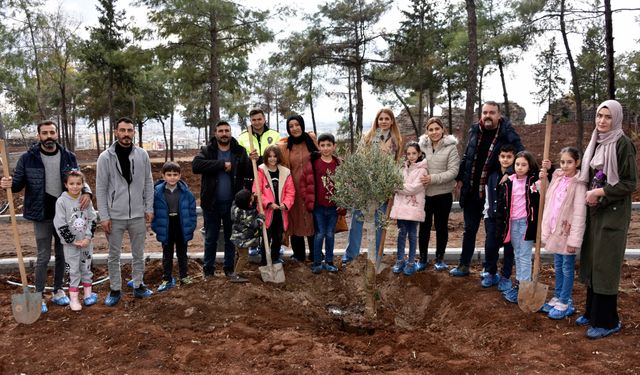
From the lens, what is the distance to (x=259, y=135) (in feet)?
22.1

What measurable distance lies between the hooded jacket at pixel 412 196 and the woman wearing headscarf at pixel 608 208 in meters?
1.94

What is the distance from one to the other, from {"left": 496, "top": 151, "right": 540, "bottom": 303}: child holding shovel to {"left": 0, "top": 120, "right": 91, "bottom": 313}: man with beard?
178 inches

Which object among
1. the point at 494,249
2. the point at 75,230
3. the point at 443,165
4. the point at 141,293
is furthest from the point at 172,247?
the point at 494,249

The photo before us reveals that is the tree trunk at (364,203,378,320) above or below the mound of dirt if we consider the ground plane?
above

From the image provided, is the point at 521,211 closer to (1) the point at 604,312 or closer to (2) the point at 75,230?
(1) the point at 604,312

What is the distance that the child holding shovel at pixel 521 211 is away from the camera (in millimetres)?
5121

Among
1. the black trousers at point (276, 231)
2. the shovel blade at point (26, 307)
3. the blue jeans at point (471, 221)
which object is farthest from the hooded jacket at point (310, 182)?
the shovel blade at point (26, 307)

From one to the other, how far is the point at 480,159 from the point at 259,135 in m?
2.90

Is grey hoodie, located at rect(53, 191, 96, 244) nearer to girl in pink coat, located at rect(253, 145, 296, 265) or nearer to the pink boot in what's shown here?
the pink boot

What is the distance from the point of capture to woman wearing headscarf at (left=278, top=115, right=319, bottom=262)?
6.32 m

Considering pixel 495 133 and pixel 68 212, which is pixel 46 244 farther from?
pixel 495 133

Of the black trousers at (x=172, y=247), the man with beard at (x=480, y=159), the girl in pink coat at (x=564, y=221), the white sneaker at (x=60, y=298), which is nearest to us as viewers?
the girl in pink coat at (x=564, y=221)

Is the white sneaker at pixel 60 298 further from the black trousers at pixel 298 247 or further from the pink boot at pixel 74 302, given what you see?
the black trousers at pixel 298 247

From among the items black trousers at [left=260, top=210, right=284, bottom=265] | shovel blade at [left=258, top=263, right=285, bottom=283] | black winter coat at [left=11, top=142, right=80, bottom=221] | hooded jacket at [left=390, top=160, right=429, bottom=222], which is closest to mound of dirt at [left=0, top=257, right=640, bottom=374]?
shovel blade at [left=258, top=263, right=285, bottom=283]
